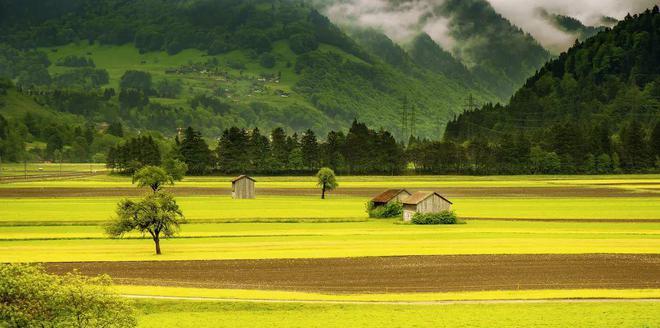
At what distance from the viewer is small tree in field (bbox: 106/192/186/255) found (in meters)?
65.8

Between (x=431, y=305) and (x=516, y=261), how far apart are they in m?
17.2

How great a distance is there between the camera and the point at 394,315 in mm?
41625

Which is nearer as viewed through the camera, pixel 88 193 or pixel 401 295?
pixel 401 295

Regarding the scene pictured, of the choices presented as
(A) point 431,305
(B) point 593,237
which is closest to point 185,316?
(A) point 431,305

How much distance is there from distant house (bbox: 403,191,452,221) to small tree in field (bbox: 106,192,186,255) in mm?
33742

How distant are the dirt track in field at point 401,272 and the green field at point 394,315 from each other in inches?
203

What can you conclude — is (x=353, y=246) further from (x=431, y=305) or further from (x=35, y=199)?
(x=35, y=199)

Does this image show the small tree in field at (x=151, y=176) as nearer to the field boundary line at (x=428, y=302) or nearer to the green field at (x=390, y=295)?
the green field at (x=390, y=295)

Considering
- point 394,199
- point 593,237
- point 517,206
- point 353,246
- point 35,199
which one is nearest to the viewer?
point 353,246

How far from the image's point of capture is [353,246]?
6825 centimetres

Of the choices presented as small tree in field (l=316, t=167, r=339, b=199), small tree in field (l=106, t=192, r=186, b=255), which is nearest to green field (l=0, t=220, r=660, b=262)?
small tree in field (l=106, t=192, r=186, b=255)

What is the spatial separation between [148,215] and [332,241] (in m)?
16.6

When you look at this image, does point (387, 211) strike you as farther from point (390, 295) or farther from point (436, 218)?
point (390, 295)

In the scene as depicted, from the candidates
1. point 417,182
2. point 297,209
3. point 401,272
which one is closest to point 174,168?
point 417,182
